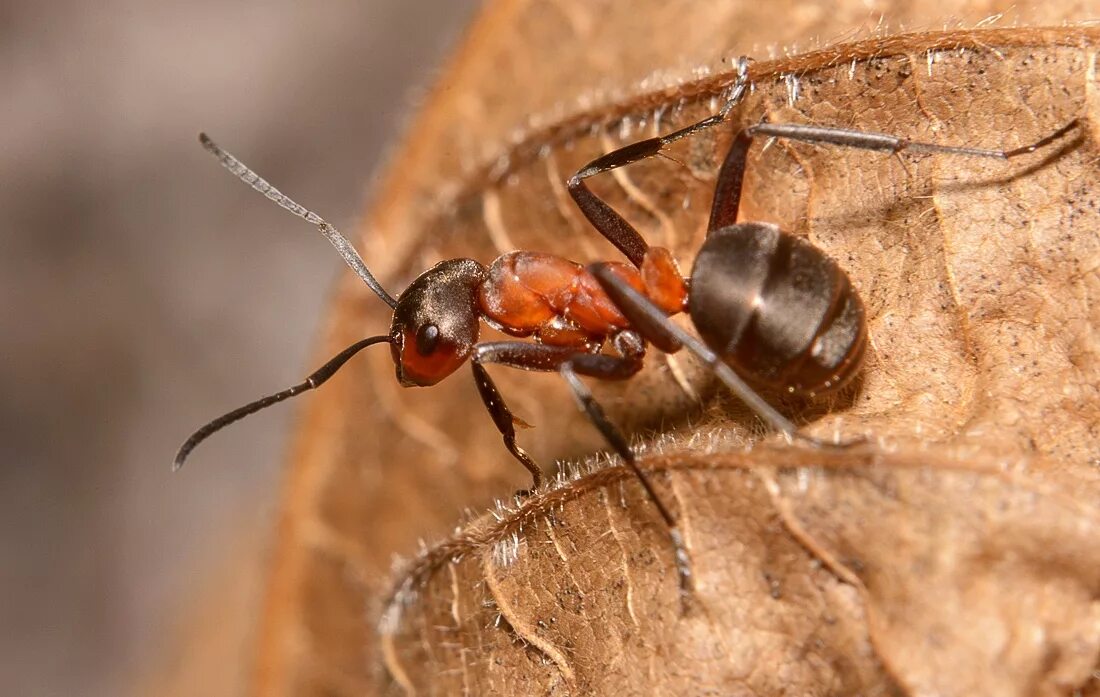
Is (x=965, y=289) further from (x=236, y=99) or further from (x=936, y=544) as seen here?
(x=236, y=99)

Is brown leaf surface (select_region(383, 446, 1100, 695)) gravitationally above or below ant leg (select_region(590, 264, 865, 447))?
below

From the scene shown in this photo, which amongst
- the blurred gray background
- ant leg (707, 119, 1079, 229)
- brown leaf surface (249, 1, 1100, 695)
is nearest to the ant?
ant leg (707, 119, 1079, 229)

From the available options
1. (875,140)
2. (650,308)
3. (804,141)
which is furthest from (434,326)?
(875,140)

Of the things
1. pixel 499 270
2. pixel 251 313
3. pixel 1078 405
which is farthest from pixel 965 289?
pixel 251 313

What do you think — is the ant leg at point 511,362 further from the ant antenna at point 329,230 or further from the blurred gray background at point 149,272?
the blurred gray background at point 149,272

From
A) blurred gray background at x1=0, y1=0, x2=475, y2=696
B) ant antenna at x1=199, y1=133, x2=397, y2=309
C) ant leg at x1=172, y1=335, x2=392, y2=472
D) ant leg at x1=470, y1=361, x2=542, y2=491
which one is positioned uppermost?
blurred gray background at x1=0, y1=0, x2=475, y2=696

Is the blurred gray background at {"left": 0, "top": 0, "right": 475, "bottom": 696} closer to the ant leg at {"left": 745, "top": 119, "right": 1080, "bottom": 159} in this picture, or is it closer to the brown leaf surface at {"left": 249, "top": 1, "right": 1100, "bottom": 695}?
the brown leaf surface at {"left": 249, "top": 1, "right": 1100, "bottom": 695}
